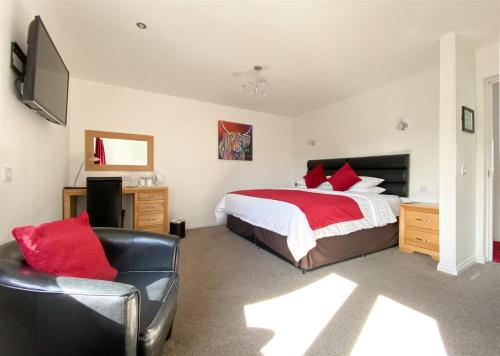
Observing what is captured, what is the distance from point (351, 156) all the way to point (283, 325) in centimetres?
357

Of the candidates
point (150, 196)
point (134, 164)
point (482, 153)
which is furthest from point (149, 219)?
point (482, 153)

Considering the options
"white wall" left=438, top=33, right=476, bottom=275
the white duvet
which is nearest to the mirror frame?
the white duvet

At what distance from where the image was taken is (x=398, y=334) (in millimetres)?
1464

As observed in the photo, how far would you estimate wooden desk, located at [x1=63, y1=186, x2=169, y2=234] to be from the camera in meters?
3.42

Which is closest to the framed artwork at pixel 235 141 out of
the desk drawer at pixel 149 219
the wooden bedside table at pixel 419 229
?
the desk drawer at pixel 149 219

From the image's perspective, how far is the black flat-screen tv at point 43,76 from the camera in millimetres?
1494

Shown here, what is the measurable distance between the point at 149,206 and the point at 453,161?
3909mm

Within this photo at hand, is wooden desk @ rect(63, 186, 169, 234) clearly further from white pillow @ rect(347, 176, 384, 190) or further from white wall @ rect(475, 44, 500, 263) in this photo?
white wall @ rect(475, 44, 500, 263)

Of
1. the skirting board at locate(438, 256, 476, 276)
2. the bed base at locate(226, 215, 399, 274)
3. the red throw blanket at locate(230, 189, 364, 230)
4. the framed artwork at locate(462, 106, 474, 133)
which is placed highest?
the framed artwork at locate(462, 106, 474, 133)

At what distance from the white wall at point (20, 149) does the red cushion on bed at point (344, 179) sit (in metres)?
3.90

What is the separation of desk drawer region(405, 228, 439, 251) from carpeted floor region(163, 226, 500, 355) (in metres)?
0.21

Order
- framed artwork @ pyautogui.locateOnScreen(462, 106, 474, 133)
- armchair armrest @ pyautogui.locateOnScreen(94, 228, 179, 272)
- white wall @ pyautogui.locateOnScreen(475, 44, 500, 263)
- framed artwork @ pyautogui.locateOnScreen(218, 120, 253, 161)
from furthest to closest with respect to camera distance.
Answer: framed artwork @ pyautogui.locateOnScreen(218, 120, 253, 161) < white wall @ pyautogui.locateOnScreen(475, 44, 500, 263) < framed artwork @ pyautogui.locateOnScreen(462, 106, 474, 133) < armchair armrest @ pyautogui.locateOnScreen(94, 228, 179, 272)

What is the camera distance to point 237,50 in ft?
8.87

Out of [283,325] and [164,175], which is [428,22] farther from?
[164,175]
